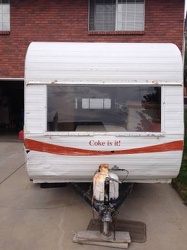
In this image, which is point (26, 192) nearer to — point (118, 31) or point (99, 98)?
point (99, 98)

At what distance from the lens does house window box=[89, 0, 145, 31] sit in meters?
10.5

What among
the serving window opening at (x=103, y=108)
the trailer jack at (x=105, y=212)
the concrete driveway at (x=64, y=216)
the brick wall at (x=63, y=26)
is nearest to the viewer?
the trailer jack at (x=105, y=212)

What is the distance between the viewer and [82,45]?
14.7ft

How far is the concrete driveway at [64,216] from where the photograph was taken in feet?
13.2

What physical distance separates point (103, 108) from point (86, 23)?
6635mm

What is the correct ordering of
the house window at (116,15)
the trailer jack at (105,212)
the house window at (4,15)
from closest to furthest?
the trailer jack at (105,212)
the house window at (116,15)
the house window at (4,15)

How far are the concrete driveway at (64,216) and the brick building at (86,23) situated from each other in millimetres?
5425

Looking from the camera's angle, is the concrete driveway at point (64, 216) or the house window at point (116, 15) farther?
the house window at point (116, 15)

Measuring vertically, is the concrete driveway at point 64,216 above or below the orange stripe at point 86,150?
below

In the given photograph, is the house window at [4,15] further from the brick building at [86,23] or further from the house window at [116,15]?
the house window at [116,15]

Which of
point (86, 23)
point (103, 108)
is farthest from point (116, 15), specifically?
point (103, 108)

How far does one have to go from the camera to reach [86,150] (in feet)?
14.2

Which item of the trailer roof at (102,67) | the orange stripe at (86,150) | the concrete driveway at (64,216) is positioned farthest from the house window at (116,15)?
the orange stripe at (86,150)

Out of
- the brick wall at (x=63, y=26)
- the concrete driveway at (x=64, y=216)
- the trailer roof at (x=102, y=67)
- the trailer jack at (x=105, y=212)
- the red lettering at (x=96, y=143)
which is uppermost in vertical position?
the brick wall at (x=63, y=26)
